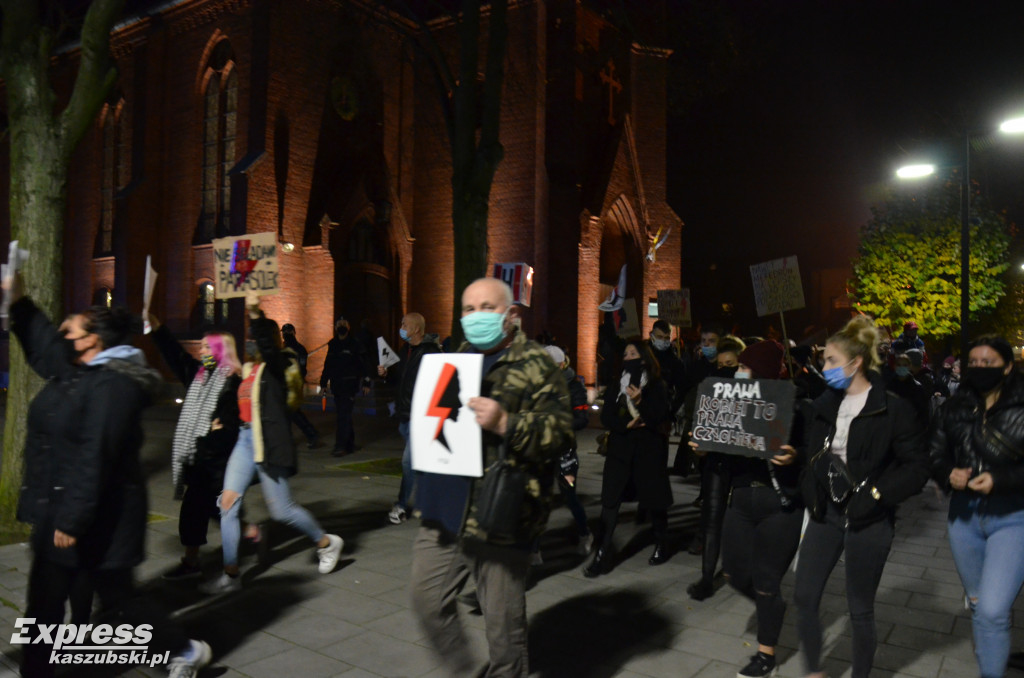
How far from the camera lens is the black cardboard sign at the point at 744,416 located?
431 centimetres

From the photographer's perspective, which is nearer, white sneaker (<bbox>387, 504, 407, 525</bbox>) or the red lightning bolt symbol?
the red lightning bolt symbol

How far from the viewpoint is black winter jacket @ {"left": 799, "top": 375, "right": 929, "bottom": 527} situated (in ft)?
11.9

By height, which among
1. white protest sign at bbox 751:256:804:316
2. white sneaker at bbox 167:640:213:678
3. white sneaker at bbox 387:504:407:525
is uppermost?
A: white protest sign at bbox 751:256:804:316

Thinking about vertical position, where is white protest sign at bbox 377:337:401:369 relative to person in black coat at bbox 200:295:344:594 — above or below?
above

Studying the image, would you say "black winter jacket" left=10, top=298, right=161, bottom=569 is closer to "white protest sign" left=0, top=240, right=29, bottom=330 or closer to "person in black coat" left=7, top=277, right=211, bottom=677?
"person in black coat" left=7, top=277, right=211, bottom=677

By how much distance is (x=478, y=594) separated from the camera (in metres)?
3.37

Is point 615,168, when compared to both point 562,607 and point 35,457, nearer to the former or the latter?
point 562,607

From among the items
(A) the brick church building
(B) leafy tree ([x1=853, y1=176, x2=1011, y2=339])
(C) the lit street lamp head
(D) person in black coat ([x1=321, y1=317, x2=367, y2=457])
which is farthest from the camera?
(B) leafy tree ([x1=853, y1=176, x2=1011, y2=339])

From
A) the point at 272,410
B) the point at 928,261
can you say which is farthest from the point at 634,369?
the point at 928,261

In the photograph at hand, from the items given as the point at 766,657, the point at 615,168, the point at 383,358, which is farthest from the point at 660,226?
the point at 766,657

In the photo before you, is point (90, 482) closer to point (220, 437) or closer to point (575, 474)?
point (220, 437)

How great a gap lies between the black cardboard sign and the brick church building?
17.9m

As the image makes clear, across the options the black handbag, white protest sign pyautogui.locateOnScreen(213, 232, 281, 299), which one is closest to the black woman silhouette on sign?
the black handbag

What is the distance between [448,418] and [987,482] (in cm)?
257
